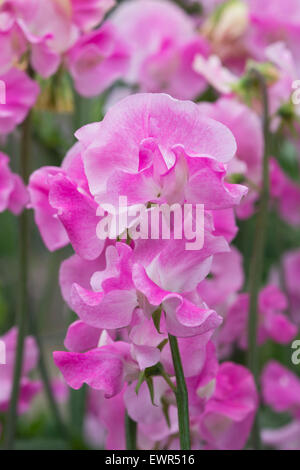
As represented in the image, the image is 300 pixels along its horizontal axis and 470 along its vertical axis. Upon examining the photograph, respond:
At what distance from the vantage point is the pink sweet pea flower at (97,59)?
55cm

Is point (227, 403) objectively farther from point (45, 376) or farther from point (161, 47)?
point (161, 47)

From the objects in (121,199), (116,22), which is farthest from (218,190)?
(116,22)

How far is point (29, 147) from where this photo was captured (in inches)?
21.6

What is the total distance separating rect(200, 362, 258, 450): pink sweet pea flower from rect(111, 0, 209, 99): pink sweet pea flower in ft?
1.18

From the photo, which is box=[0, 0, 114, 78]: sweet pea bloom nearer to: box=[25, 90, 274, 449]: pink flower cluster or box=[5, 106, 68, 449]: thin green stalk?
box=[5, 106, 68, 449]: thin green stalk

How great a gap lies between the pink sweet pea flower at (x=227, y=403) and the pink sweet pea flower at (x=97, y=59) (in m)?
0.25

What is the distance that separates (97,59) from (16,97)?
0.27 feet

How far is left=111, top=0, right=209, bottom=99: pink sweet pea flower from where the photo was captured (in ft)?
2.40

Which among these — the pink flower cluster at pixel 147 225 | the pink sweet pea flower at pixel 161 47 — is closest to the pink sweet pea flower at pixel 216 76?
the pink flower cluster at pixel 147 225

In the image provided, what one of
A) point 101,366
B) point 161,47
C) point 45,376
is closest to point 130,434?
point 101,366

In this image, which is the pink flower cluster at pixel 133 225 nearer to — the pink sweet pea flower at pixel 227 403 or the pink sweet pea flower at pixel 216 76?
the pink sweet pea flower at pixel 227 403

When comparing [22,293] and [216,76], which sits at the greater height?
[216,76]

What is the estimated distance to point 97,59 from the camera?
555mm

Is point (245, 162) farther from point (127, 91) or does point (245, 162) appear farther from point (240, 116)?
point (127, 91)
